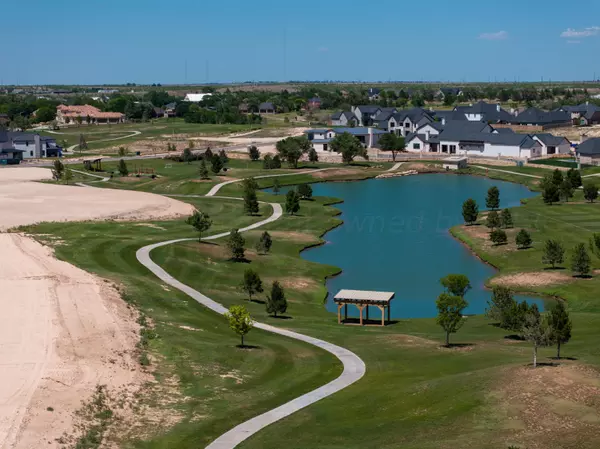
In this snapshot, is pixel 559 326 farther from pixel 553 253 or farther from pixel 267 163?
pixel 267 163

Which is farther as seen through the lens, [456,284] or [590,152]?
[590,152]

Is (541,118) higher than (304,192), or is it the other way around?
(541,118)

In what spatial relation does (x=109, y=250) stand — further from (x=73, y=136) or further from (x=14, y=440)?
(x=73, y=136)

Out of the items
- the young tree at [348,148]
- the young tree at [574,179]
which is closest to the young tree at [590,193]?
the young tree at [574,179]

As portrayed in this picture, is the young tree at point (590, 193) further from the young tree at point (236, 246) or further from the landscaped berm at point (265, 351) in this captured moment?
the young tree at point (236, 246)

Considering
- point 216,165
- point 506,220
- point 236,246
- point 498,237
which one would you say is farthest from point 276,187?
point 236,246

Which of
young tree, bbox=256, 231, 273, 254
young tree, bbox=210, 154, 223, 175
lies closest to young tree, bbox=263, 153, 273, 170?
young tree, bbox=210, 154, 223, 175
